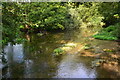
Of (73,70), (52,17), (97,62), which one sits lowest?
(73,70)

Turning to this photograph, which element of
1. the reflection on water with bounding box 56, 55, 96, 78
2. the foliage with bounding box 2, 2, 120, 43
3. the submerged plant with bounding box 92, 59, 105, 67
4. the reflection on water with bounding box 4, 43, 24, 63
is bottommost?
the reflection on water with bounding box 56, 55, 96, 78

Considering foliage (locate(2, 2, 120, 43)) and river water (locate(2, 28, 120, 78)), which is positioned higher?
foliage (locate(2, 2, 120, 43))

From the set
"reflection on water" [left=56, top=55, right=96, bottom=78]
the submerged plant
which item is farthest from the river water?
the submerged plant

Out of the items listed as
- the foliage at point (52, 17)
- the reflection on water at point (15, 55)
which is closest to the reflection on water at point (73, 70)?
the foliage at point (52, 17)

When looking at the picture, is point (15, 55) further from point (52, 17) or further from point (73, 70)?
point (52, 17)

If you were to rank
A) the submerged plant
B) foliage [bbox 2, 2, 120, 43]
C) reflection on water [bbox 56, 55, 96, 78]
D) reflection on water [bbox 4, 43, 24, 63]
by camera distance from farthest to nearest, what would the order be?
reflection on water [bbox 4, 43, 24, 63]
the submerged plant
reflection on water [bbox 56, 55, 96, 78]
foliage [bbox 2, 2, 120, 43]

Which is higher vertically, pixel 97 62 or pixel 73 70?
pixel 97 62

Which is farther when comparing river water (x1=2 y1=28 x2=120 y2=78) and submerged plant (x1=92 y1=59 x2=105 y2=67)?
submerged plant (x1=92 y1=59 x2=105 y2=67)

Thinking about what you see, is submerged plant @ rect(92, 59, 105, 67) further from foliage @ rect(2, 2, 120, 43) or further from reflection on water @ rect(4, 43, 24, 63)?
reflection on water @ rect(4, 43, 24, 63)

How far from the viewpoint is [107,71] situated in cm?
644

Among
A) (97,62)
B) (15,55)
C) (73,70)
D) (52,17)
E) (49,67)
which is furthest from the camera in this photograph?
(52,17)

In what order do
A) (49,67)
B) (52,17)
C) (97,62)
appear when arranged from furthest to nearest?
(52,17), (97,62), (49,67)

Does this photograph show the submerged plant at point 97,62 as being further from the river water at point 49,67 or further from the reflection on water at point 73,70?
the reflection on water at point 73,70

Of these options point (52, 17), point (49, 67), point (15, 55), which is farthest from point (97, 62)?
point (52, 17)
